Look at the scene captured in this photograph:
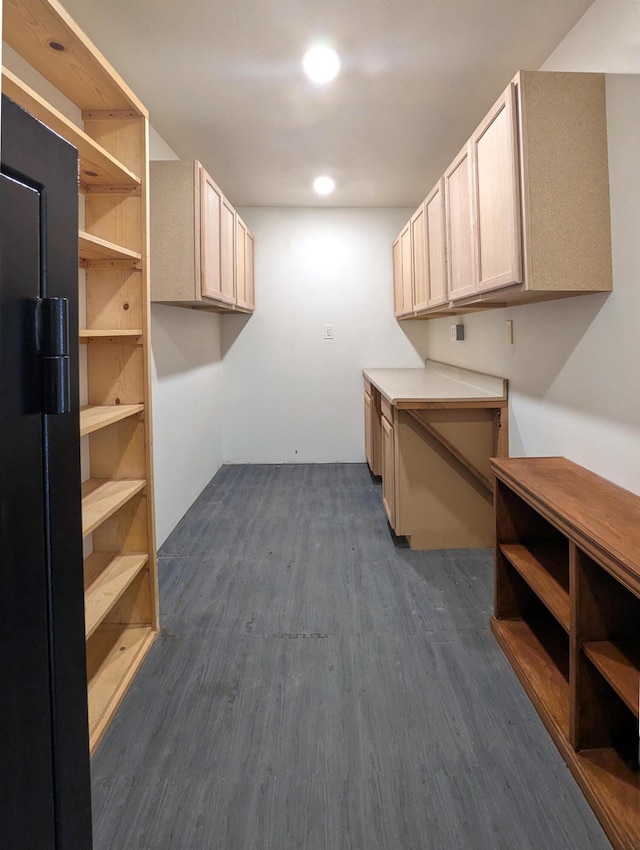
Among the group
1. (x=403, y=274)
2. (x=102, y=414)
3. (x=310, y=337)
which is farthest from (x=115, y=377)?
(x=310, y=337)

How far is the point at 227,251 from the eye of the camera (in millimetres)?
3424

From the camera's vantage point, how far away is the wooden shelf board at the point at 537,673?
1.49m

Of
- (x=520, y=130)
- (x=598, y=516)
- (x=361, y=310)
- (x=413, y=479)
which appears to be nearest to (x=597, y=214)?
(x=520, y=130)

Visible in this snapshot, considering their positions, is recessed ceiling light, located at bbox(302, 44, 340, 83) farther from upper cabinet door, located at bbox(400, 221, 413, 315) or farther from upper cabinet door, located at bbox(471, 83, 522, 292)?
upper cabinet door, located at bbox(400, 221, 413, 315)

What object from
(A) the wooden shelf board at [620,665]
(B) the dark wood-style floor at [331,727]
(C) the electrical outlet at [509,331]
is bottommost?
(B) the dark wood-style floor at [331,727]

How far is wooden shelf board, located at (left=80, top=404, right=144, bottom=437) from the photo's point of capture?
60.0 inches

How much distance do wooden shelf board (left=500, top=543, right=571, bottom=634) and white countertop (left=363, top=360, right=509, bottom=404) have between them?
0.99 meters

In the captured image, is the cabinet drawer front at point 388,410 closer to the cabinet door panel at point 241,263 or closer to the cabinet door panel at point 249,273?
the cabinet door panel at point 241,263

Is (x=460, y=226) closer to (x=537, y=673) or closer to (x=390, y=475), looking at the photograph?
(x=390, y=475)

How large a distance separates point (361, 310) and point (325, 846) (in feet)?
13.9

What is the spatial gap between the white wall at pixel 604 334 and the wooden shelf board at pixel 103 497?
1726mm

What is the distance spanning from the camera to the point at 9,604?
528 millimetres

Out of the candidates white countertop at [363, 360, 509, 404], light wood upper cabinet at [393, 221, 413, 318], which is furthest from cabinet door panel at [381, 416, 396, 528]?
light wood upper cabinet at [393, 221, 413, 318]

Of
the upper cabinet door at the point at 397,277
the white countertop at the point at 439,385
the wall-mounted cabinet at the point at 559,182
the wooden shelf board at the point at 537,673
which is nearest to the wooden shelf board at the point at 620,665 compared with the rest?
the wooden shelf board at the point at 537,673
